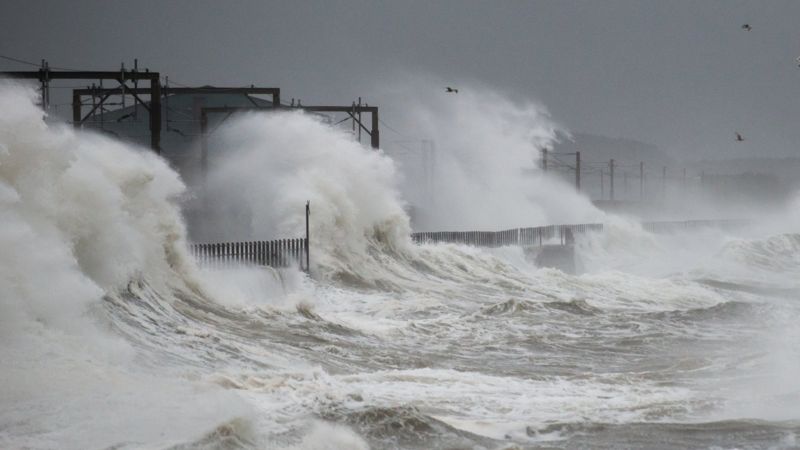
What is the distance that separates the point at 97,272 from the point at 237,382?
16.3 feet

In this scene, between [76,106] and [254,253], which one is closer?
[254,253]

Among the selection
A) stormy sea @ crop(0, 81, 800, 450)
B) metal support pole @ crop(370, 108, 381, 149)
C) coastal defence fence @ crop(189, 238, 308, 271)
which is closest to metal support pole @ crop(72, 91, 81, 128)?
metal support pole @ crop(370, 108, 381, 149)

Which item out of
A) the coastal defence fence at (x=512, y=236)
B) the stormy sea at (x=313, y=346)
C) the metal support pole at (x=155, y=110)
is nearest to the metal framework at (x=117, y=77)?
the metal support pole at (x=155, y=110)

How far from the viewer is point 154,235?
18.6m

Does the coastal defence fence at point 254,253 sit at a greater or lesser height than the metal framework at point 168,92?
lesser

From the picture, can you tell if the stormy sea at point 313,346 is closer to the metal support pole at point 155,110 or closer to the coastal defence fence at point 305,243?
the coastal defence fence at point 305,243

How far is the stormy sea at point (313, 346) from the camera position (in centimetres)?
948

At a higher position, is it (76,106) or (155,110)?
(76,106)

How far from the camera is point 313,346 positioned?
15.3 meters

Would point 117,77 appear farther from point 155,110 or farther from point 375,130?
point 375,130

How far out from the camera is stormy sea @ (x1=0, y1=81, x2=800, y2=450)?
9477mm

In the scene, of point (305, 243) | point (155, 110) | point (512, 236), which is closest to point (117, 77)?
point (155, 110)

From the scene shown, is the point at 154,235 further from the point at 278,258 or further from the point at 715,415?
the point at 715,415

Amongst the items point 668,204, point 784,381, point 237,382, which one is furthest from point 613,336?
point 668,204
